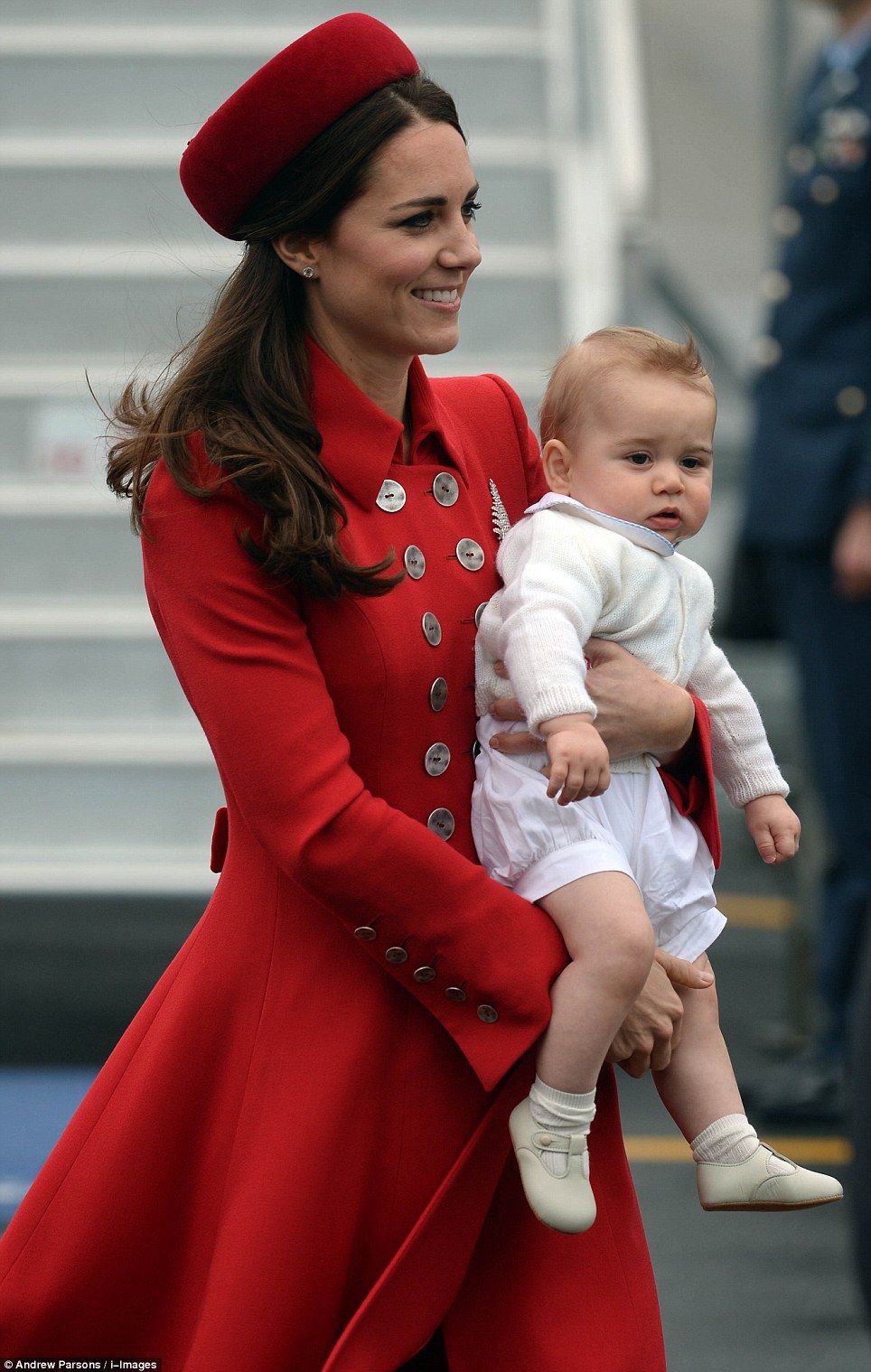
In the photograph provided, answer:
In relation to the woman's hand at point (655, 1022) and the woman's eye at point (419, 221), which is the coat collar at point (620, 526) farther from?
the woman's hand at point (655, 1022)

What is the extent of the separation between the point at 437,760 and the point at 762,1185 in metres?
0.57

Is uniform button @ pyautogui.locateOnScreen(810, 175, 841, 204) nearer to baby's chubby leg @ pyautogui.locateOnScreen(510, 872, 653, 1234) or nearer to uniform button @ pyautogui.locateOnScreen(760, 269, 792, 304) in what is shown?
uniform button @ pyautogui.locateOnScreen(760, 269, 792, 304)

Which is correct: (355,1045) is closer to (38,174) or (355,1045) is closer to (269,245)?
(269,245)

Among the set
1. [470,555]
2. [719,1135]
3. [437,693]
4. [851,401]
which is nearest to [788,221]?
[851,401]

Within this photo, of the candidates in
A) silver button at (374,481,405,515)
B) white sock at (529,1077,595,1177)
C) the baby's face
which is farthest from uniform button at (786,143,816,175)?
white sock at (529,1077,595,1177)

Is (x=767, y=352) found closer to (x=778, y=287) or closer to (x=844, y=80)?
(x=778, y=287)

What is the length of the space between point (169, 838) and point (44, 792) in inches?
14.7

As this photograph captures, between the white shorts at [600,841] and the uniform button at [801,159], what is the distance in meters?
2.06

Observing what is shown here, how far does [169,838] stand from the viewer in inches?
207

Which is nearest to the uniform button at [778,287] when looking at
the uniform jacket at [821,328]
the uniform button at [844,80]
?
the uniform jacket at [821,328]

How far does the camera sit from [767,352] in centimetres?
393

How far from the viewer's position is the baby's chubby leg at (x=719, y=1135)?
204 centimetres

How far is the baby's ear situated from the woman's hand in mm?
508

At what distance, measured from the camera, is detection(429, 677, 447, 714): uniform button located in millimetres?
2006
